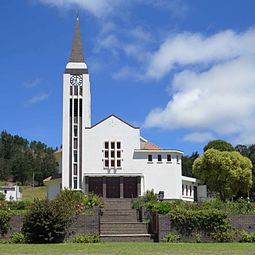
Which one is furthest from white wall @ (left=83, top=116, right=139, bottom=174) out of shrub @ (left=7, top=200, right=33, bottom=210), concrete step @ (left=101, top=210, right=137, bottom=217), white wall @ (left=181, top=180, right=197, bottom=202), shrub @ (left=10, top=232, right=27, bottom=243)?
shrub @ (left=10, top=232, right=27, bottom=243)

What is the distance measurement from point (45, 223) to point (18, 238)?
240 cm

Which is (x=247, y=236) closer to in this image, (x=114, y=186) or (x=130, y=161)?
(x=114, y=186)

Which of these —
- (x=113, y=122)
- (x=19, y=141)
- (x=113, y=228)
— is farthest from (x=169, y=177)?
(x=19, y=141)

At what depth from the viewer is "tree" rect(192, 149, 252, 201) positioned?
214 feet

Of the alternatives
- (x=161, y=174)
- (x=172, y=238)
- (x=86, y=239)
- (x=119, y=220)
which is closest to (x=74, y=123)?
(x=161, y=174)

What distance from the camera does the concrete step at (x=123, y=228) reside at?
29.4m

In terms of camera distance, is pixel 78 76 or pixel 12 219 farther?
pixel 78 76

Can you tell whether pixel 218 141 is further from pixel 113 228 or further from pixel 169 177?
pixel 113 228

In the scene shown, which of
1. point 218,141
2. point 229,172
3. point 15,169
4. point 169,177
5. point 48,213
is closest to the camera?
point 48,213

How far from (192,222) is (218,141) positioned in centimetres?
5468

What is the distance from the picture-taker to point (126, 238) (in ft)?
91.7

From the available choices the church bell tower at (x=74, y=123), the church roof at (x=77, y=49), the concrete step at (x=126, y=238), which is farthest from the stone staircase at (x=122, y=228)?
the church roof at (x=77, y=49)

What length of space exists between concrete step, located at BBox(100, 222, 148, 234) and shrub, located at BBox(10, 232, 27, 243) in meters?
4.57

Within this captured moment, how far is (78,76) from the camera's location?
57.0 metres
